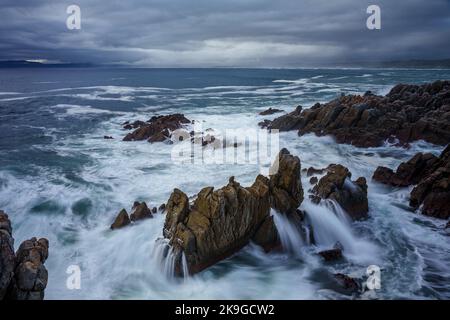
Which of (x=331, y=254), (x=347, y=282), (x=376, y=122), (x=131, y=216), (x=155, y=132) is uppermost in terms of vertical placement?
(x=376, y=122)

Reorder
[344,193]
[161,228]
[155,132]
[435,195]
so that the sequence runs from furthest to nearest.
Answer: [155,132]
[435,195]
[344,193]
[161,228]

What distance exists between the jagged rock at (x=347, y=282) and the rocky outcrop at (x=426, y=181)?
7154 mm

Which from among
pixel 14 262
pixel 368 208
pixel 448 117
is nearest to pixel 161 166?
pixel 368 208

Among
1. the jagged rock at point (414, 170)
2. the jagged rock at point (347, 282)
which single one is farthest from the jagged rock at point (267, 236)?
the jagged rock at point (414, 170)

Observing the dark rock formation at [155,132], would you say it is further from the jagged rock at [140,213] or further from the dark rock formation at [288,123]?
the jagged rock at [140,213]

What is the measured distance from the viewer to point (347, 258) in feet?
44.0

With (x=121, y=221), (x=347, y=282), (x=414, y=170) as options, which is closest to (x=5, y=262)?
(x=121, y=221)

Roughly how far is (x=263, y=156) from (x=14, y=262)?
748 inches

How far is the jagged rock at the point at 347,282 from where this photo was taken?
11.3m

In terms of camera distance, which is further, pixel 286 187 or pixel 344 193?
pixel 344 193

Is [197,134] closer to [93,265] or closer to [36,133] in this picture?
[36,133]

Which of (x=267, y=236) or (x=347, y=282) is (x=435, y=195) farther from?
(x=267, y=236)

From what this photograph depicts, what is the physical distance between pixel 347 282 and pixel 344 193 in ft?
18.0

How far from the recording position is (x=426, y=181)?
675 inches
